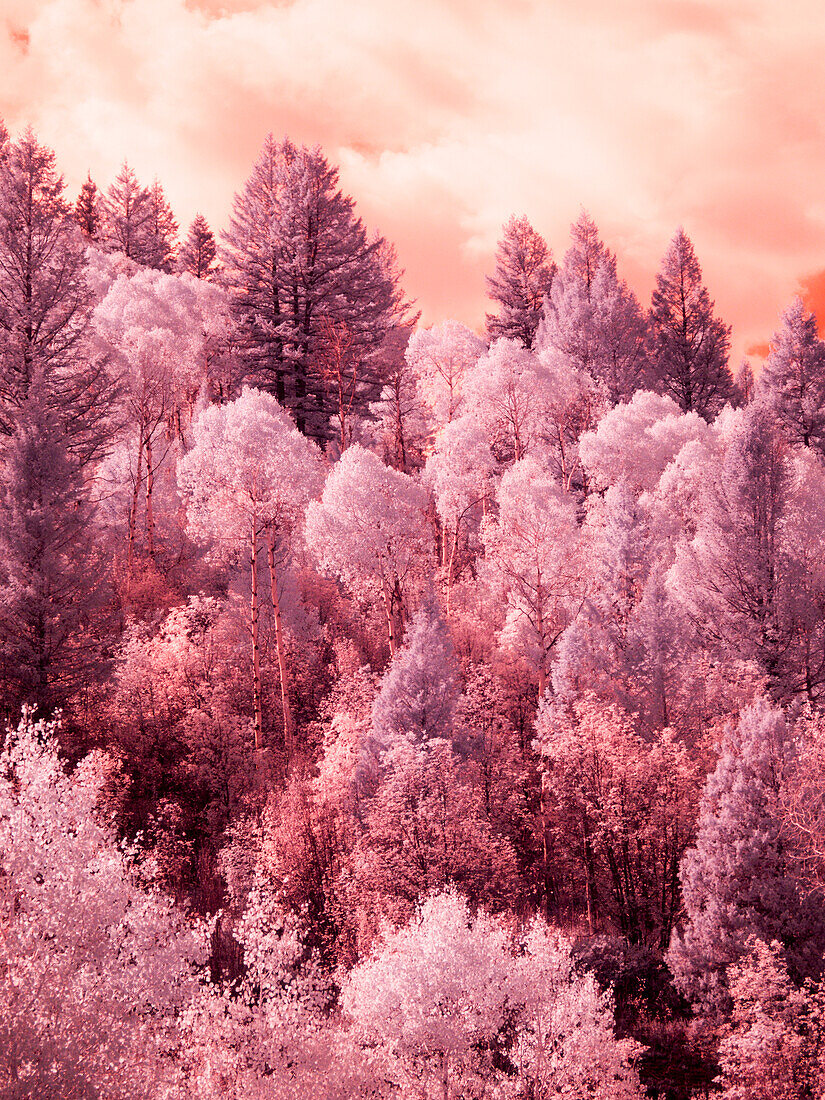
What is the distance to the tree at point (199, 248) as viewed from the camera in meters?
63.9

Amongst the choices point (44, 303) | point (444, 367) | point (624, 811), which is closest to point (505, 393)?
point (444, 367)

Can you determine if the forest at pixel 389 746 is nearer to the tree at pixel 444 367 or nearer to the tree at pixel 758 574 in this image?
the tree at pixel 758 574

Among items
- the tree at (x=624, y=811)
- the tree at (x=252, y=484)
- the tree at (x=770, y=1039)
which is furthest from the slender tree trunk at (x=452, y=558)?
the tree at (x=770, y=1039)

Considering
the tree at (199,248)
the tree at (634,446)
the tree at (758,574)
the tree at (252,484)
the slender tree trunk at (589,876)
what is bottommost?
the slender tree trunk at (589,876)

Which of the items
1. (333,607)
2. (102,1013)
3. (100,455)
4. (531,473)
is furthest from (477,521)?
(102,1013)

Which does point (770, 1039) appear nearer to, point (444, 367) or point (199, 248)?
point (444, 367)

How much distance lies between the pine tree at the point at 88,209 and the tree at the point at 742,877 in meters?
71.4

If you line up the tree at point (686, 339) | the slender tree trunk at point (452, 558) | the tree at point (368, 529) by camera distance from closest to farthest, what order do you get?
the tree at point (368, 529), the slender tree trunk at point (452, 558), the tree at point (686, 339)

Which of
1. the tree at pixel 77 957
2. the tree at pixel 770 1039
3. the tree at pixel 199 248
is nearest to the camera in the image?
the tree at pixel 77 957

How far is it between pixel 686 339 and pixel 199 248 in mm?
42280

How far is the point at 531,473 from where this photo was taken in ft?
112

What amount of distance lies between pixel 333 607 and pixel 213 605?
6.30m

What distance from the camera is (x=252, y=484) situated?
28875 mm

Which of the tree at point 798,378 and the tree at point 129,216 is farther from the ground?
the tree at point 129,216
